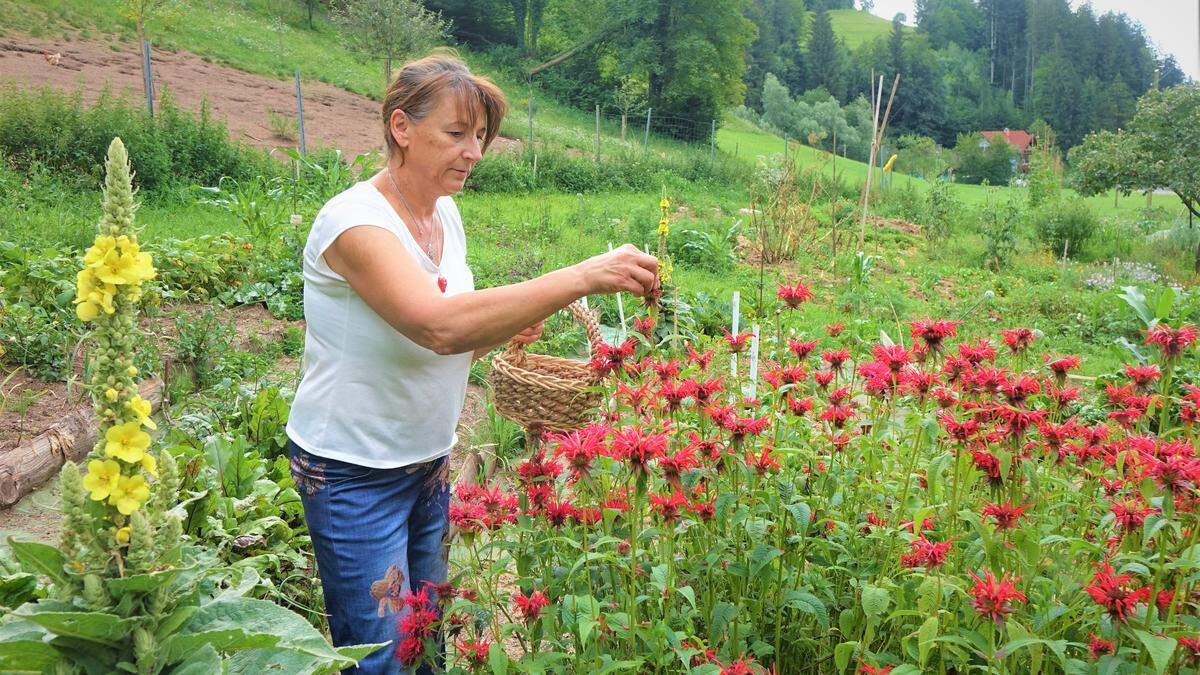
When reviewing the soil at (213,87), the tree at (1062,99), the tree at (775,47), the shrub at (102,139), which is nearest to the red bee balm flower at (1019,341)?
the shrub at (102,139)

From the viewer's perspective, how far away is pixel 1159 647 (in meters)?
1.22

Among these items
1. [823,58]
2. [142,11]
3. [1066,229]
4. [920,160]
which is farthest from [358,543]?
[823,58]

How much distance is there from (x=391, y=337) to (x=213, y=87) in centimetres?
1724

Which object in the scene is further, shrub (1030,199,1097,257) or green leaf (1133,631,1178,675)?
shrub (1030,199,1097,257)

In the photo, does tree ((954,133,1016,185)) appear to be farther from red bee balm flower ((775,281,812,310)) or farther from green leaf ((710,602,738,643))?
green leaf ((710,602,738,643))

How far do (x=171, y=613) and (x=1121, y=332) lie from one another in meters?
8.08

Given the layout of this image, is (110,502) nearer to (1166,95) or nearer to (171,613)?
(171,613)

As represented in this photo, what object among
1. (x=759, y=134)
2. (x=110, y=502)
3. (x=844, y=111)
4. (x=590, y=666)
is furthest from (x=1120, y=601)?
(x=844, y=111)

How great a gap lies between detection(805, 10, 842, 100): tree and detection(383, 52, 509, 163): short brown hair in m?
58.6

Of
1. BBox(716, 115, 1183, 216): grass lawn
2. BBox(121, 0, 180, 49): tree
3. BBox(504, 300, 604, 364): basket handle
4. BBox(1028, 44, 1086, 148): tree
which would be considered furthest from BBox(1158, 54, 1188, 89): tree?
BBox(504, 300, 604, 364): basket handle

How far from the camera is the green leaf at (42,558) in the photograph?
1.09m

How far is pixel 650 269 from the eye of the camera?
1.63 meters

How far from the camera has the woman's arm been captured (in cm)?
159

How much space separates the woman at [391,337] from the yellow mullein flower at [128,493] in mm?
649
